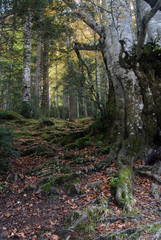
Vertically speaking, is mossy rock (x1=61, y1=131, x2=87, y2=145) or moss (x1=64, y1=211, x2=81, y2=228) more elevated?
mossy rock (x1=61, y1=131, x2=87, y2=145)

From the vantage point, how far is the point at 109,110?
6.08 metres

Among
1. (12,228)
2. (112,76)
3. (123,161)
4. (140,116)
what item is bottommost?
(12,228)

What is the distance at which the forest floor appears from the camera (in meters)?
2.51

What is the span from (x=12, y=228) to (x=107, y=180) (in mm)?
2104

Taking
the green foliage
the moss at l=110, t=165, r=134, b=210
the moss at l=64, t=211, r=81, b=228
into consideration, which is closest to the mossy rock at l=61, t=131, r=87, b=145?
the green foliage

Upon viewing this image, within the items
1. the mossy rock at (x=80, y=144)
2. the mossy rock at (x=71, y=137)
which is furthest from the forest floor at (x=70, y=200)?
the mossy rock at (x=71, y=137)

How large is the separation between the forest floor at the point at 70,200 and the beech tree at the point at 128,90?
55cm

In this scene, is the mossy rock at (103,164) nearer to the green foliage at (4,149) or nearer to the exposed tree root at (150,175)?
the exposed tree root at (150,175)

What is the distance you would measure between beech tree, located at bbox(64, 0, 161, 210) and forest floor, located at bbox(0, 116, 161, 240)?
1.79 ft

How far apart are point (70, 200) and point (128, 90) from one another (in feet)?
11.5

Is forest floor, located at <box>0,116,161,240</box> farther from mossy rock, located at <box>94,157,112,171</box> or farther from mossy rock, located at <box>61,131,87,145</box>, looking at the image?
mossy rock, located at <box>61,131,87,145</box>

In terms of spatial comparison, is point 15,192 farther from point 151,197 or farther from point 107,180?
point 151,197

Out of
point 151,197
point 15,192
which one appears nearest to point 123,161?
point 151,197

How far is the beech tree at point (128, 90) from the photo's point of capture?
4.76 meters
